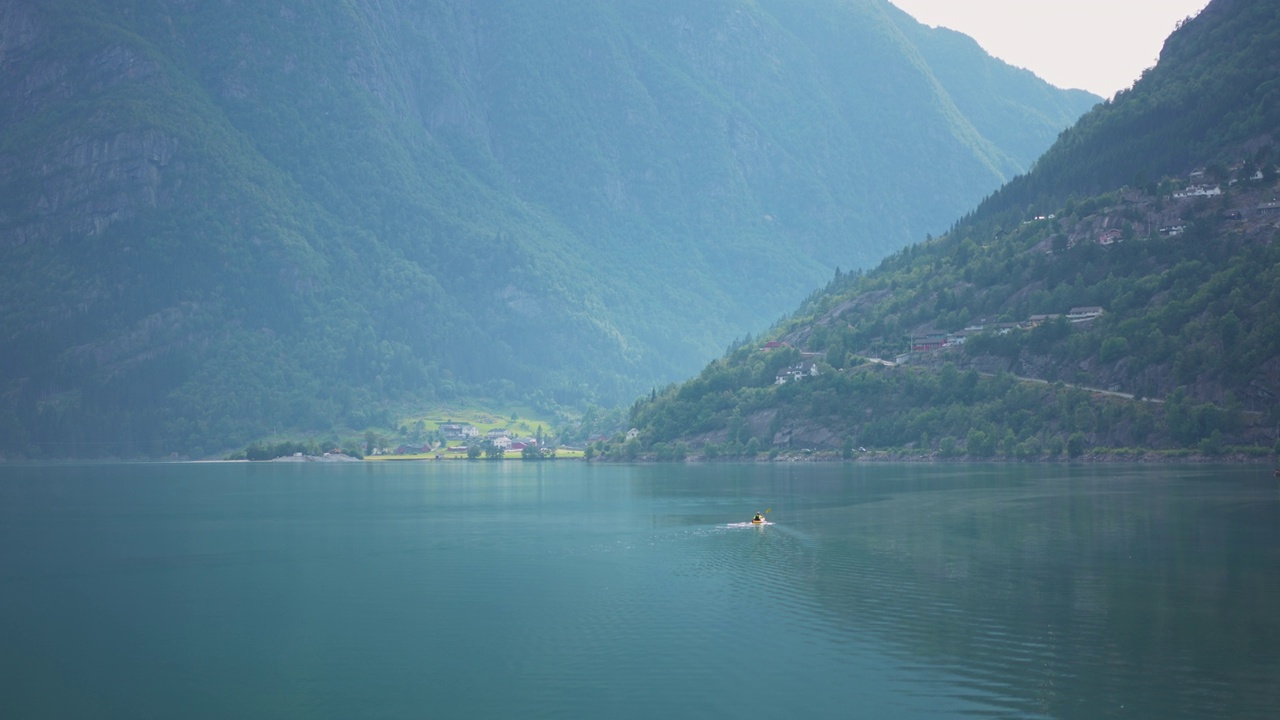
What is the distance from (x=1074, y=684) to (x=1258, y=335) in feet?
435

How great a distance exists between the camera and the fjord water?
153 feet

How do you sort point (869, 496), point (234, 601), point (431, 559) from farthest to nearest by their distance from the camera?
point (869, 496) → point (431, 559) → point (234, 601)

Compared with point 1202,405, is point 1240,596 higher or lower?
lower

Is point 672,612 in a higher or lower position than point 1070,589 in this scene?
lower

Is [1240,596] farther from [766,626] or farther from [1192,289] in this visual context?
[1192,289]

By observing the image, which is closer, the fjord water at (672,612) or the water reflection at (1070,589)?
the water reflection at (1070,589)

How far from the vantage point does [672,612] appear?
63.3m

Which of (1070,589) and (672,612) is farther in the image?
(1070,589)

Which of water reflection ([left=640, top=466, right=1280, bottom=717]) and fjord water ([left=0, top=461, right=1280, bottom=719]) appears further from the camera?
fjord water ([left=0, top=461, right=1280, bottom=719])

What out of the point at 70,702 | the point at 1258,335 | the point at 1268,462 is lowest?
the point at 70,702

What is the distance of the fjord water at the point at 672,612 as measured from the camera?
46625 millimetres

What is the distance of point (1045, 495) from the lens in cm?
11794

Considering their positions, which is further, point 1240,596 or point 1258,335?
point 1258,335

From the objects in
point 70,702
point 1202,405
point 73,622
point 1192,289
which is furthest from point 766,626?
point 1192,289
